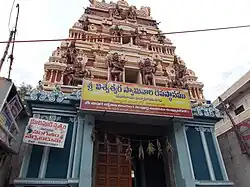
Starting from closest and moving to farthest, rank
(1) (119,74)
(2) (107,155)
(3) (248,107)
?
(2) (107,155) → (1) (119,74) → (3) (248,107)

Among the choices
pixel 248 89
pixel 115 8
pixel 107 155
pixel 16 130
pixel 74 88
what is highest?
pixel 115 8

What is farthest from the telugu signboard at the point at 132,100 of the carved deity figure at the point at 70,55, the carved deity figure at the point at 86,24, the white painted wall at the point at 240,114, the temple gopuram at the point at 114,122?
the carved deity figure at the point at 86,24

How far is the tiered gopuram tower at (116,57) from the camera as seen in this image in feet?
33.0

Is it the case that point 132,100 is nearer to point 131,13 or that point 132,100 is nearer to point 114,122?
point 114,122

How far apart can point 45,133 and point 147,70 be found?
19.6ft

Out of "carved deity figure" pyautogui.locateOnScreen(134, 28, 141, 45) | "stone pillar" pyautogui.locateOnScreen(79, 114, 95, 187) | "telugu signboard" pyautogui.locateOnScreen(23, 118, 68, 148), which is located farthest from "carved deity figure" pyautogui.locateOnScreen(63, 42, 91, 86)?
"carved deity figure" pyautogui.locateOnScreen(134, 28, 141, 45)

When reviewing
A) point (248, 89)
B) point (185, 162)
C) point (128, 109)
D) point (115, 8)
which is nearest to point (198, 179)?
point (185, 162)

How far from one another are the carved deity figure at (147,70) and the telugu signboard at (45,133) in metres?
5.10

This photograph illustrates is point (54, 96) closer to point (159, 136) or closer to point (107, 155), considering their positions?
point (107, 155)

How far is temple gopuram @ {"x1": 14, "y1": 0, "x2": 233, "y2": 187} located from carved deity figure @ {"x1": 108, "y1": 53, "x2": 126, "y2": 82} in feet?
0.16

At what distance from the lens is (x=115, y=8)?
15141mm

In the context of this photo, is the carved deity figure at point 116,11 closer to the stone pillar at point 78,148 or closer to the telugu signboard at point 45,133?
the stone pillar at point 78,148

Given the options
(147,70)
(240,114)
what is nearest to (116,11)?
(147,70)

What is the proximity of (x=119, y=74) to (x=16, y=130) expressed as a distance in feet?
17.1
